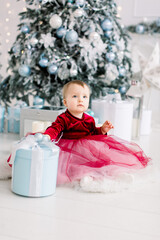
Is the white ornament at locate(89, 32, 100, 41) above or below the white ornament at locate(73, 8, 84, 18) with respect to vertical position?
below

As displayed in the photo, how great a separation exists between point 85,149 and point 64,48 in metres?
1.49

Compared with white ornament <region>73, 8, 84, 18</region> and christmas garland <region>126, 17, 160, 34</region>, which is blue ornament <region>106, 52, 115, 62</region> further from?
christmas garland <region>126, 17, 160, 34</region>

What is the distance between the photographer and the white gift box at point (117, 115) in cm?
282

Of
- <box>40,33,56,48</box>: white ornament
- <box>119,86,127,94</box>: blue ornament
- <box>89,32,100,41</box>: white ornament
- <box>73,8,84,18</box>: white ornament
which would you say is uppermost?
<box>73,8,84,18</box>: white ornament

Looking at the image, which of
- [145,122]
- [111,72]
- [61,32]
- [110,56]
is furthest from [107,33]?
[145,122]

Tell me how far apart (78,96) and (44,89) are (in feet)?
3.97

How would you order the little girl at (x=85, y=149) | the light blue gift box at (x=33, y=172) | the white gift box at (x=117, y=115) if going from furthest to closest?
the white gift box at (x=117, y=115) < the little girl at (x=85, y=149) < the light blue gift box at (x=33, y=172)

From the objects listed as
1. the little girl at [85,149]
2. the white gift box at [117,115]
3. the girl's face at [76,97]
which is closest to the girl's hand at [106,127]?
the little girl at [85,149]

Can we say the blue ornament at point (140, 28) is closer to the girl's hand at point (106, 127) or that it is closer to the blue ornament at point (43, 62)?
the blue ornament at point (43, 62)

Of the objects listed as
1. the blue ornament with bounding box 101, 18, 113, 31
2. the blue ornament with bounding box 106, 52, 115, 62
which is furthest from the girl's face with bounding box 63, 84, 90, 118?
the blue ornament with bounding box 101, 18, 113, 31

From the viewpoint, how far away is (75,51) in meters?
3.06

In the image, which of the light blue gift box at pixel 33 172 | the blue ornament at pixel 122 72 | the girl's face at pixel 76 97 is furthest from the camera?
the blue ornament at pixel 122 72

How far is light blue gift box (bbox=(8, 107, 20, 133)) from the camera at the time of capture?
10.4 feet

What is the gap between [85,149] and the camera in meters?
1.89
